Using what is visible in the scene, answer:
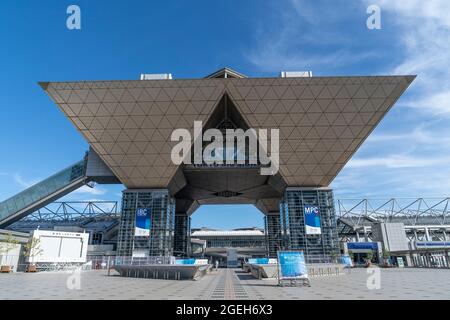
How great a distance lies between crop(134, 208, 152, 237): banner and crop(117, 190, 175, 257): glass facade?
0.40 metres

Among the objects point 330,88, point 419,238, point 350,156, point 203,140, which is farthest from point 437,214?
point 203,140

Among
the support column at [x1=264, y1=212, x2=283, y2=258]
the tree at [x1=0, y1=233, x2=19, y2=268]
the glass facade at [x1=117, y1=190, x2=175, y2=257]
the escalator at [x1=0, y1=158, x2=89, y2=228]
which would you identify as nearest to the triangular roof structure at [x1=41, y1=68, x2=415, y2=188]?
the glass facade at [x1=117, y1=190, x2=175, y2=257]

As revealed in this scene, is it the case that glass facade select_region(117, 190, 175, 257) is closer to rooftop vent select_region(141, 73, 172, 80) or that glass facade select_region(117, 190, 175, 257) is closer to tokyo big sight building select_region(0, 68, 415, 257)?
tokyo big sight building select_region(0, 68, 415, 257)

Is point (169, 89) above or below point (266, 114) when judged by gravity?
above

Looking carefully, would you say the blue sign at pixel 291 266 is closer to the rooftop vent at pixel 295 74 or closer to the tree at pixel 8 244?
the rooftop vent at pixel 295 74

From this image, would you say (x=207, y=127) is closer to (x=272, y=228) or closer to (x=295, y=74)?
(x=295, y=74)

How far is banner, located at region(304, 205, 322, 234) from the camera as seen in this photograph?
48.4m

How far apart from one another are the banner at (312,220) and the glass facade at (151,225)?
24533mm

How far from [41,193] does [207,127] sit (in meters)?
34.2

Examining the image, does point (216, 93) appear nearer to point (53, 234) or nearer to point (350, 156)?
point (350, 156)

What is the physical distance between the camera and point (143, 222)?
4903 cm
